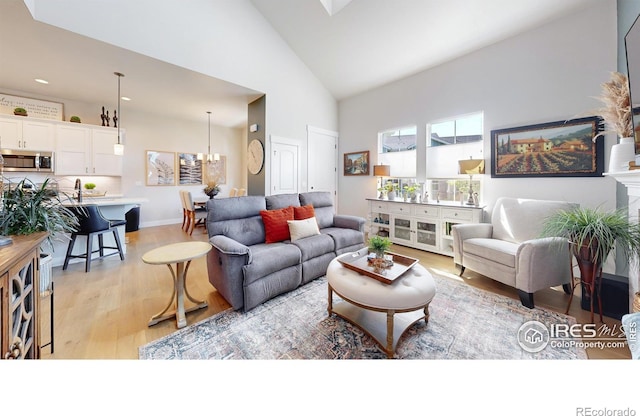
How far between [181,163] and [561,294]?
7.70 meters

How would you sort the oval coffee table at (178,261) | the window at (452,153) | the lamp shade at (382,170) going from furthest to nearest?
the lamp shade at (382,170) < the window at (452,153) < the oval coffee table at (178,261)

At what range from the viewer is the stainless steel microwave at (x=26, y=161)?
4016 mm

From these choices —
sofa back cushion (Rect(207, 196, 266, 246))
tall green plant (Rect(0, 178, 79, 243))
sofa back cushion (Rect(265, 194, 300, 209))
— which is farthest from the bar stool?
sofa back cushion (Rect(265, 194, 300, 209))

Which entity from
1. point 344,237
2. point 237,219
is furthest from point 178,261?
point 344,237

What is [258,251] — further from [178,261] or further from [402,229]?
[402,229]

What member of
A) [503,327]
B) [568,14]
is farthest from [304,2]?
[503,327]

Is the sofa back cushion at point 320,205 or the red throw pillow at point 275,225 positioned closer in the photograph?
the red throw pillow at point 275,225

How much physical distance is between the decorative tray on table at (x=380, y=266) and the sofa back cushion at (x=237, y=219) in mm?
1188

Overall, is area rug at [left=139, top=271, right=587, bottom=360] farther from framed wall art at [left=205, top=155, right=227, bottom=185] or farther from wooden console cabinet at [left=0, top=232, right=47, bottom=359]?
framed wall art at [left=205, top=155, right=227, bottom=185]

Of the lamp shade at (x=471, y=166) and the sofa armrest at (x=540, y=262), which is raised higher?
the lamp shade at (x=471, y=166)

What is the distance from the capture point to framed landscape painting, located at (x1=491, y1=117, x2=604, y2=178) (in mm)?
2631

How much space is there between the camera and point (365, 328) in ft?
5.88

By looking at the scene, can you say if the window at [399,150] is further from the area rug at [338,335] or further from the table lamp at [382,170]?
the area rug at [338,335]

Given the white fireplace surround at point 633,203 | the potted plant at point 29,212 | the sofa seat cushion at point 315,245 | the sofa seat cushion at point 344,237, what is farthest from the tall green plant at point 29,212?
the white fireplace surround at point 633,203
